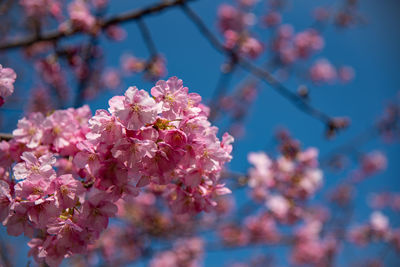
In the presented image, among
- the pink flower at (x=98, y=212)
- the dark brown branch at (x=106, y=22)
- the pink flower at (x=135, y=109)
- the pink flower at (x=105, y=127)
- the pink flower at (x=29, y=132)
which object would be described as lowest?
the pink flower at (x=98, y=212)

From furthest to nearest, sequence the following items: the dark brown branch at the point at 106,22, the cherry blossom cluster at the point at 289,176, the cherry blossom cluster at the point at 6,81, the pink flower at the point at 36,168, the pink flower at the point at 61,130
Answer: the cherry blossom cluster at the point at 289,176, the dark brown branch at the point at 106,22, the pink flower at the point at 61,130, the cherry blossom cluster at the point at 6,81, the pink flower at the point at 36,168

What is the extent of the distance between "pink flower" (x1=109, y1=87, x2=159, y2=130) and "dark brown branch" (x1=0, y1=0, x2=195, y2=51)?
6.29 feet

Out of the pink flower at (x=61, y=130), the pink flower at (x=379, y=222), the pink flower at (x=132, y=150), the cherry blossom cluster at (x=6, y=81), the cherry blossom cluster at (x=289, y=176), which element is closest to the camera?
the pink flower at (x=132, y=150)

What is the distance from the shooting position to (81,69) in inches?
183

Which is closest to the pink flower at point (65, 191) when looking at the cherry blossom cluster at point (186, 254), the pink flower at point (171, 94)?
the pink flower at point (171, 94)

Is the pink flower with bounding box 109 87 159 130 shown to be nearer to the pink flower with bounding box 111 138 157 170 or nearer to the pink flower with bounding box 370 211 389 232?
the pink flower with bounding box 111 138 157 170

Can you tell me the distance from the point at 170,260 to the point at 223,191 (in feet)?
23.6

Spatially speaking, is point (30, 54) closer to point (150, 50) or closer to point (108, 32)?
point (108, 32)

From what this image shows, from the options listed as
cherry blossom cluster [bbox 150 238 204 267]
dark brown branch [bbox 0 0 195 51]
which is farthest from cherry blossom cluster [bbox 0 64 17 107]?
cherry blossom cluster [bbox 150 238 204 267]

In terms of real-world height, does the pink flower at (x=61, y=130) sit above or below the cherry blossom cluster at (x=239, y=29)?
below

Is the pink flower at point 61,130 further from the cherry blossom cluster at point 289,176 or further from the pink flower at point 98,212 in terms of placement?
the cherry blossom cluster at point 289,176

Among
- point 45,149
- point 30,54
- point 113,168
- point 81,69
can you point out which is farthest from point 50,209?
point 30,54

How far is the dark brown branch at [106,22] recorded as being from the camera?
9.57 feet

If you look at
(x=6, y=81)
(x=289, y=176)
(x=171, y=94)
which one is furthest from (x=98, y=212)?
(x=289, y=176)
